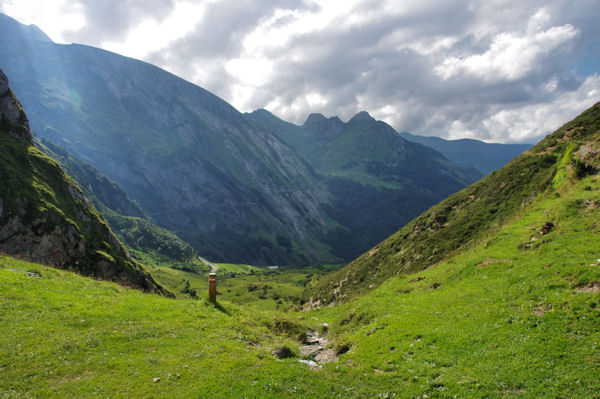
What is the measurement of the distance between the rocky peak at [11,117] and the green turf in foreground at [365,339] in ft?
194

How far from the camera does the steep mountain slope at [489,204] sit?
36281mm

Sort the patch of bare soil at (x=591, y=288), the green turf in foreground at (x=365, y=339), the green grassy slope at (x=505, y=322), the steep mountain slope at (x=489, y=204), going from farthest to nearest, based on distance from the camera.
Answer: the steep mountain slope at (x=489, y=204) → the patch of bare soil at (x=591, y=288) → the green turf in foreground at (x=365, y=339) → the green grassy slope at (x=505, y=322)

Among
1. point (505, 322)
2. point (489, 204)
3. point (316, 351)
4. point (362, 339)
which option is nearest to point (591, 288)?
point (505, 322)

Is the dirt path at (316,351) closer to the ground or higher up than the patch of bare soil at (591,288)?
closer to the ground

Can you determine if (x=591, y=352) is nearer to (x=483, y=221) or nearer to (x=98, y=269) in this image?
(x=483, y=221)

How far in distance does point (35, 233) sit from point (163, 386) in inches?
1917

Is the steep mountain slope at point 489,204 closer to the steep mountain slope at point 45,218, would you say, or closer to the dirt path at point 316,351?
the dirt path at point 316,351

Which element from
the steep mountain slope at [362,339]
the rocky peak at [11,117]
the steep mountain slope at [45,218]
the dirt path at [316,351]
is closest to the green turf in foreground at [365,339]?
the steep mountain slope at [362,339]

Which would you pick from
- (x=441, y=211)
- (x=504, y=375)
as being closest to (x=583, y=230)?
(x=504, y=375)

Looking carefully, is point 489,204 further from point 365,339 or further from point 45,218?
point 45,218

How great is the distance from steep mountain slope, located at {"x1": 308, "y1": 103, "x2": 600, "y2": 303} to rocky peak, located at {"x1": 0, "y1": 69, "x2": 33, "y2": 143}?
77197 millimetres

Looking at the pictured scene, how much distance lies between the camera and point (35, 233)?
48.1m

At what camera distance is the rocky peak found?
66062mm

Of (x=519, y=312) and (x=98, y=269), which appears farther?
(x=98, y=269)
